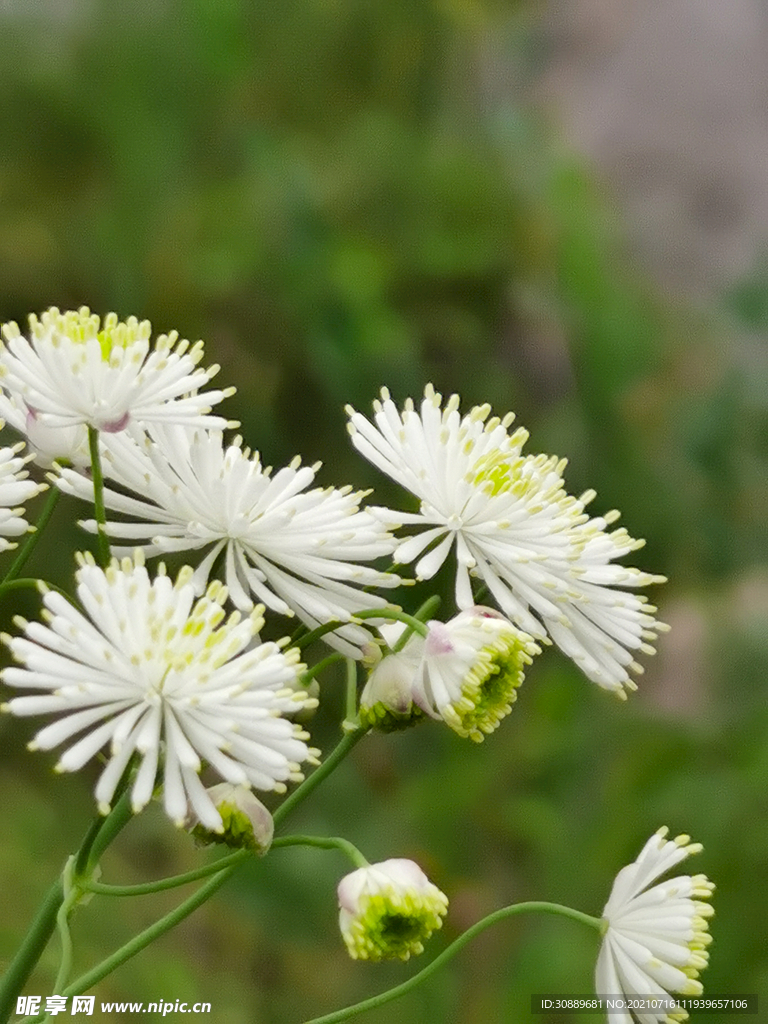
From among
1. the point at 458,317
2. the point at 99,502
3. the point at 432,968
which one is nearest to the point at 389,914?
the point at 432,968

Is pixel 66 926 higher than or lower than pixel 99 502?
lower

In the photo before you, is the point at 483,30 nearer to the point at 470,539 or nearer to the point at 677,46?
the point at 677,46

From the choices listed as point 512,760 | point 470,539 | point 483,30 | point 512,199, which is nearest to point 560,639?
point 470,539

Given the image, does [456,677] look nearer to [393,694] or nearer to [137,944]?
[393,694]

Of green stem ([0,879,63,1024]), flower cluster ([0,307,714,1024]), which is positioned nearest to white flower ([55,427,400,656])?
flower cluster ([0,307,714,1024])

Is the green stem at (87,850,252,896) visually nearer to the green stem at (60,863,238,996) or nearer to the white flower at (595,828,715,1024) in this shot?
the green stem at (60,863,238,996)

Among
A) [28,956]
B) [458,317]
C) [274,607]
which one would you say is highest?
[458,317]
